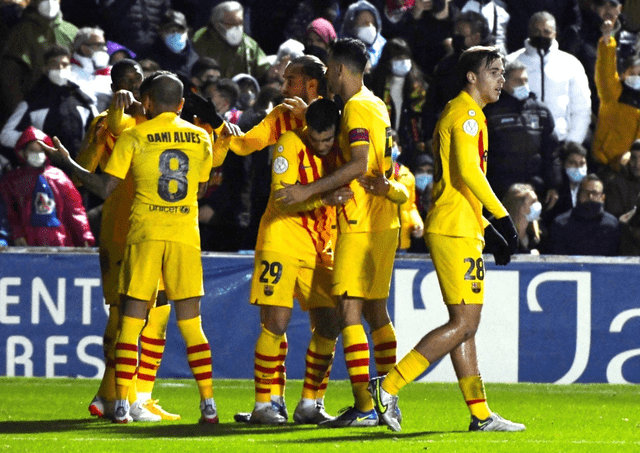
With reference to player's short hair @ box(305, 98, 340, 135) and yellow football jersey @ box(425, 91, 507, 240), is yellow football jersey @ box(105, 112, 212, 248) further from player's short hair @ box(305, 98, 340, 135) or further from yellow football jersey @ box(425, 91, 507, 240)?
yellow football jersey @ box(425, 91, 507, 240)

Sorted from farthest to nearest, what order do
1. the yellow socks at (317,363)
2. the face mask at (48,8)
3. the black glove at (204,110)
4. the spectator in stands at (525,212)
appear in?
the face mask at (48,8) < the spectator in stands at (525,212) < the black glove at (204,110) < the yellow socks at (317,363)

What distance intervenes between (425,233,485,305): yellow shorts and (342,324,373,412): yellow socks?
1.82 feet

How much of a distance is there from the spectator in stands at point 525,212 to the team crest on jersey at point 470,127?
14.8 ft

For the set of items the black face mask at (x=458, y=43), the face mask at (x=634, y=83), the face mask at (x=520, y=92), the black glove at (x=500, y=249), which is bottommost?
the black glove at (x=500, y=249)

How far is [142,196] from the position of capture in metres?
7.17

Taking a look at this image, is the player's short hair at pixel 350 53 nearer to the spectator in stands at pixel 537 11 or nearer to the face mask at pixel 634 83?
the face mask at pixel 634 83

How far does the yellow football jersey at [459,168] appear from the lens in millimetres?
6719

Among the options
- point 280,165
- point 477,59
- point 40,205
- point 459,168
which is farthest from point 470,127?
point 40,205

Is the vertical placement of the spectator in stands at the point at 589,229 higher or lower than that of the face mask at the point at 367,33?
lower

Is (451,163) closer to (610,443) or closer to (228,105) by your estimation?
(610,443)

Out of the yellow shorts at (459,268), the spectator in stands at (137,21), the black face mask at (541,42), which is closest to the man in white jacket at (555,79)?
the black face mask at (541,42)

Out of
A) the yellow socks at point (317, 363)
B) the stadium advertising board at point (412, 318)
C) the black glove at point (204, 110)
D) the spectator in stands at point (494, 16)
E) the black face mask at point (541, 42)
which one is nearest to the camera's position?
the yellow socks at point (317, 363)

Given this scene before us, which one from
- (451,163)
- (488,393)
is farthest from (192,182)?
(488,393)

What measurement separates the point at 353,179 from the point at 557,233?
4950 mm
